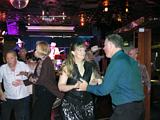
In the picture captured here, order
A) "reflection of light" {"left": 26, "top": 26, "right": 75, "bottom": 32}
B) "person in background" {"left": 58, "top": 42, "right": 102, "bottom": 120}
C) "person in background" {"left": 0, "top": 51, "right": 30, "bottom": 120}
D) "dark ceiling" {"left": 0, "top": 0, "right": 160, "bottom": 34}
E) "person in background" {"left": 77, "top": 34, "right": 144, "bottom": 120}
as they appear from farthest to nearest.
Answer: "reflection of light" {"left": 26, "top": 26, "right": 75, "bottom": 32} < "dark ceiling" {"left": 0, "top": 0, "right": 160, "bottom": 34} < "person in background" {"left": 0, "top": 51, "right": 30, "bottom": 120} < "person in background" {"left": 58, "top": 42, "right": 102, "bottom": 120} < "person in background" {"left": 77, "top": 34, "right": 144, "bottom": 120}

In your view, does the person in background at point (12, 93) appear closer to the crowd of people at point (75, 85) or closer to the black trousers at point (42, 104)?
the crowd of people at point (75, 85)

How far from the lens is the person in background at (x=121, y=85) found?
434cm

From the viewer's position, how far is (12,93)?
6516 mm

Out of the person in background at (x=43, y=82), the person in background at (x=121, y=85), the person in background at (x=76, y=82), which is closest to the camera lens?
the person in background at (x=121, y=85)

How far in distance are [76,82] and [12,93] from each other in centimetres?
169

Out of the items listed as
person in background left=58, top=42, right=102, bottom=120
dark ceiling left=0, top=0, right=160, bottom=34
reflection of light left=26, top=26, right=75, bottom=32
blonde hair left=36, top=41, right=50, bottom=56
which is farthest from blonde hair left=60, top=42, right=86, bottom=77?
reflection of light left=26, top=26, right=75, bottom=32

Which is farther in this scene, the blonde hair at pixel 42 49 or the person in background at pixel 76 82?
the blonde hair at pixel 42 49

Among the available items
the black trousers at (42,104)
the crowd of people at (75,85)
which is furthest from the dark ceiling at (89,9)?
the black trousers at (42,104)

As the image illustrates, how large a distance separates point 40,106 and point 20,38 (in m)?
17.0

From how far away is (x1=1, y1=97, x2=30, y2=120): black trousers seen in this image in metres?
6.57

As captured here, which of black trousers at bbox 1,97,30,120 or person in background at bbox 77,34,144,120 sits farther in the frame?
black trousers at bbox 1,97,30,120

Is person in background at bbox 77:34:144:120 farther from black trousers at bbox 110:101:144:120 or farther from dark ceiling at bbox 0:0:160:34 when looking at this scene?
dark ceiling at bbox 0:0:160:34

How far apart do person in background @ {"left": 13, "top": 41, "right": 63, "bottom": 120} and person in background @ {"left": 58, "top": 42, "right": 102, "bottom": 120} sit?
89 cm

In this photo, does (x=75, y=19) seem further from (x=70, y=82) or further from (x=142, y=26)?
(x=70, y=82)
